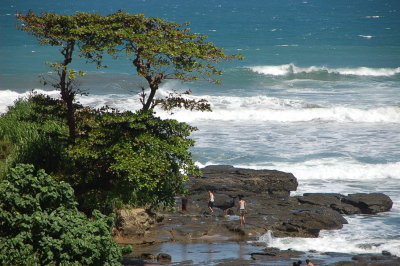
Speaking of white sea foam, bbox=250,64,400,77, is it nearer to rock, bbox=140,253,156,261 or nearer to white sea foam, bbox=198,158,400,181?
white sea foam, bbox=198,158,400,181

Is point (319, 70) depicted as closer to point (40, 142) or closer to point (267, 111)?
point (267, 111)

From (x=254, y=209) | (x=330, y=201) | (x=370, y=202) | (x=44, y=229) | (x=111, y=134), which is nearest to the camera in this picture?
(x=44, y=229)

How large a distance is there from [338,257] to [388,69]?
4780 cm

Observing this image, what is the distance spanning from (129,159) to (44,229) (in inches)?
177

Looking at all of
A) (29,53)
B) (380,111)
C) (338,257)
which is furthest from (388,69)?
(338,257)

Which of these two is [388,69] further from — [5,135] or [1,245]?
[1,245]

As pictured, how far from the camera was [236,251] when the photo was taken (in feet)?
70.0

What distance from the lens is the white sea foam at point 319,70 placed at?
64812 mm

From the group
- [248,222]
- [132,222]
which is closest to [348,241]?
[248,222]

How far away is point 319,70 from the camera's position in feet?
215

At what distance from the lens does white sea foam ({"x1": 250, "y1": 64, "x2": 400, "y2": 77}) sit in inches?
2552

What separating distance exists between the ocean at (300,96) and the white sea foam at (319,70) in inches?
4.7

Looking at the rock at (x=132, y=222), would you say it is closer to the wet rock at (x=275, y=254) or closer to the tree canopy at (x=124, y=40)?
the tree canopy at (x=124, y=40)

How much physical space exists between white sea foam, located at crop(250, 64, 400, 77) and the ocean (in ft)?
0.39
